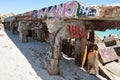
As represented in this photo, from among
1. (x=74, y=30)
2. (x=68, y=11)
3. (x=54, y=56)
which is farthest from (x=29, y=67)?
(x=68, y=11)

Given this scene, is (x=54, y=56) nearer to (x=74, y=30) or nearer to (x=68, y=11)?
(x=74, y=30)

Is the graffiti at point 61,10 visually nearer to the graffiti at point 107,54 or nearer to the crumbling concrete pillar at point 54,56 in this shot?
the crumbling concrete pillar at point 54,56

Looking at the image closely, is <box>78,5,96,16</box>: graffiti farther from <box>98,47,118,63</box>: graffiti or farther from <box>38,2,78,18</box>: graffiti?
<box>98,47,118,63</box>: graffiti

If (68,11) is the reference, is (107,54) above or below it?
below

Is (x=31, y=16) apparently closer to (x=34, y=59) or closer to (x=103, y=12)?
(x=34, y=59)

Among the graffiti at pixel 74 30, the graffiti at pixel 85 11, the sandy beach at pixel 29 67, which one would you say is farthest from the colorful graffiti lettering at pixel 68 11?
the sandy beach at pixel 29 67

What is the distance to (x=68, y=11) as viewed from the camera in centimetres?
920

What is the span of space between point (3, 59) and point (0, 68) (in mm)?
1596

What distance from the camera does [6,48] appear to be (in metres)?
14.5

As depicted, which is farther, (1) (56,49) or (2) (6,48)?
(2) (6,48)

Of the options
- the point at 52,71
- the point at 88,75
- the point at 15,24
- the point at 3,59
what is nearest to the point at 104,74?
the point at 88,75

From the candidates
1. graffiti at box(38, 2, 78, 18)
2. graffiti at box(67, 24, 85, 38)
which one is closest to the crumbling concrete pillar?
graffiti at box(67, 24, 85, 38)

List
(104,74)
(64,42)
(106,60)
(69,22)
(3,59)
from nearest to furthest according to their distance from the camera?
(69,22) → (3,59) → (104,74) → (106,60) → (64,42)

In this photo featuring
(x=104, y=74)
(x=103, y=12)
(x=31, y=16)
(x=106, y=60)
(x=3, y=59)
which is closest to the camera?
(x=103, y=12)
